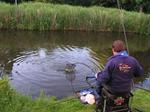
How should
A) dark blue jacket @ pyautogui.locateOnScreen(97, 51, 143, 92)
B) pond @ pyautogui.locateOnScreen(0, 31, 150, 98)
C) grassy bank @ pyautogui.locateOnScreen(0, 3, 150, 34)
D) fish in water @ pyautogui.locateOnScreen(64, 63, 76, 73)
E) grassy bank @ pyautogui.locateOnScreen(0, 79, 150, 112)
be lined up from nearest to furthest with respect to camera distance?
1. dark blue jacket @ pyautogui.locateOnScreen(97, 51, 143, 92)
2. grassy bank @ pyautogui.locateOnScreen(0, 79, 150, 112)
3. pond @ pyautogui.locateOnScreen(0, 31, 150, 98)
4. fish in water @ pyautogui.locateOnScreen(64, 63, 76, 73)
5. grassy bank @ pyautogui.locateOnScreen(0, 3, 150, 34)

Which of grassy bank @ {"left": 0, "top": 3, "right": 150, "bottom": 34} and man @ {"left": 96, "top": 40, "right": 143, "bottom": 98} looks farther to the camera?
grassy bank @ {"left": 0, "top": 3, "right": 150, "bottom": 34}

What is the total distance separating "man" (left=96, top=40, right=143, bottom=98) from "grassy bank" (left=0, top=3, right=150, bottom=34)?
20089 millimetres

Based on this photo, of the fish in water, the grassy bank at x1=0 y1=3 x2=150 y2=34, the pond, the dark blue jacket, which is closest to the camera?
the dark blue jacket

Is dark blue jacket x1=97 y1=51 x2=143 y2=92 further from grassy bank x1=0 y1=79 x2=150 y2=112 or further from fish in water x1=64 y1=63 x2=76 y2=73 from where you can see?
fish in water x1=64 y1=63 x2=76 y2=73

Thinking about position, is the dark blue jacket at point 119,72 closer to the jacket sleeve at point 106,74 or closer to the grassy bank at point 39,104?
the jacket sleeve at point 106,74

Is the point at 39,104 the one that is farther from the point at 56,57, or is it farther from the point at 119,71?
the point at 56,57

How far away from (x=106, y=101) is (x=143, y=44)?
18278 mm

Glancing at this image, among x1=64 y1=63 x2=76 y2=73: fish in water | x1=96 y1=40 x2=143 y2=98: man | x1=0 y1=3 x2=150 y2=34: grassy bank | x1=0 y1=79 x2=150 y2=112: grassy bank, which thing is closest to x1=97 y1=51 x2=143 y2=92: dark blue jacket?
x1=96 y1=40 x2=143 y2=98: man

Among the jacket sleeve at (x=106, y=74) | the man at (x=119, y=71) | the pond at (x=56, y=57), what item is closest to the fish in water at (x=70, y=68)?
the pond at (x=56, y=57)

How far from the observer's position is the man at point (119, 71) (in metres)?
Result: 7.08

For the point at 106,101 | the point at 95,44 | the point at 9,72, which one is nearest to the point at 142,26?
the point at 95,44

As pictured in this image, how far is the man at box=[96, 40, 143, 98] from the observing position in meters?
7.08

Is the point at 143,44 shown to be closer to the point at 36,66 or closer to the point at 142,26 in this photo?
the point at 142,26

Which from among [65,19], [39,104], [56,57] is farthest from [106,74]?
[65,19]
